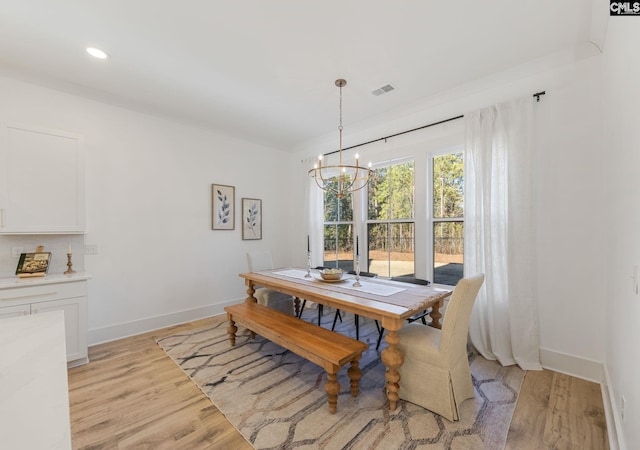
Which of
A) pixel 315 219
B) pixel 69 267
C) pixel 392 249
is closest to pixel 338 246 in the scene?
pixel 315 219

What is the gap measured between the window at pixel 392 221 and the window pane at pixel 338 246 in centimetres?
44

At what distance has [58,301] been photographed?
2.56 metres

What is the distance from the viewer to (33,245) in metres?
2.85

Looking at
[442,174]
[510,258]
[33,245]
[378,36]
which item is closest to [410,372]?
[510,258]

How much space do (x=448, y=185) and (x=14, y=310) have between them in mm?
4435

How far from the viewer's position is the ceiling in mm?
1944

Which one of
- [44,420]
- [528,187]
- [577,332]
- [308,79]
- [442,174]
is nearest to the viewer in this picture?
[44,420]

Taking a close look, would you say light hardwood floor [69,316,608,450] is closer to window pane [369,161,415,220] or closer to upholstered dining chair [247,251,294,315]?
upholstered dining chair [247,251,294,315]

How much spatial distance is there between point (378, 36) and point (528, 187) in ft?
6.18

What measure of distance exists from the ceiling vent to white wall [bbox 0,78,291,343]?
92.3 inches

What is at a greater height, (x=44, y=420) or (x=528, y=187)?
(x=528, y=187)

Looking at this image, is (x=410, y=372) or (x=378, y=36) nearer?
(x=410, y=372)

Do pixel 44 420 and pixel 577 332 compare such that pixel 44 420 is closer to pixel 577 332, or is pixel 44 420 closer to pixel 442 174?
pixel 577 332

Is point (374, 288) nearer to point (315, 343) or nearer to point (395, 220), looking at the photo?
point (315, 343)
